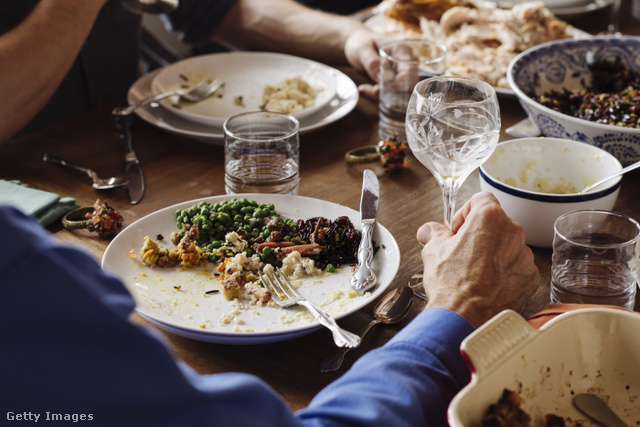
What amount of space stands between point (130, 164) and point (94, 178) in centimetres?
10

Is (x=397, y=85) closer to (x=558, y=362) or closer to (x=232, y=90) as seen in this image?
(x=232, y=90)

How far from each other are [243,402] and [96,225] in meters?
0.81

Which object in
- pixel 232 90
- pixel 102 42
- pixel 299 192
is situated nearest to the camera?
pixel 299 192

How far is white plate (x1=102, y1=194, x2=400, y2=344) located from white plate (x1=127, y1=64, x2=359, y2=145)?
1.43 feet

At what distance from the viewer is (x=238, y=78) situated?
2.12m

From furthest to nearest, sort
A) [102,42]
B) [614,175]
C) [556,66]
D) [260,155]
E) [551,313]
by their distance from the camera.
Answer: [102,42]
[556,66]
[260,155]
[614,175]
[551,313]

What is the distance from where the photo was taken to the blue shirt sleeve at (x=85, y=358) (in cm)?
59

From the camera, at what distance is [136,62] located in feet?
8.63

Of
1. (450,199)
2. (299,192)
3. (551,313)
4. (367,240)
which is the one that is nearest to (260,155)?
(299,192)

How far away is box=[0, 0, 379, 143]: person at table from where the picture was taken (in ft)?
6.03

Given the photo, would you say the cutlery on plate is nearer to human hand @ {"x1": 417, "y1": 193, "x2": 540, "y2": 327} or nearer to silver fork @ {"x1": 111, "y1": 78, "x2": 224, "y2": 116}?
human hand @ {"x1": 417, "y1": 193, "x2": 540, "y2": 327}

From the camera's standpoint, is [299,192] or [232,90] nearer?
[299,192]

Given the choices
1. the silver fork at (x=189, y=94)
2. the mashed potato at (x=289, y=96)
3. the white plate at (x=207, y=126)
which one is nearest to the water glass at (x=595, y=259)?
the white plate at (x=207, y=126)

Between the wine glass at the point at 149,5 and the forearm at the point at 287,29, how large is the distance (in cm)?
46
